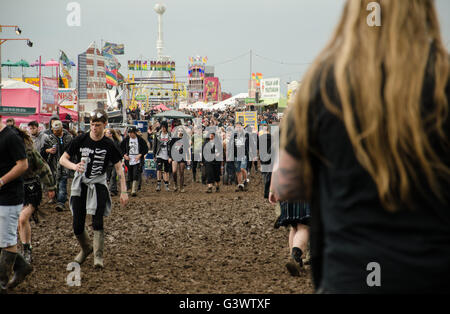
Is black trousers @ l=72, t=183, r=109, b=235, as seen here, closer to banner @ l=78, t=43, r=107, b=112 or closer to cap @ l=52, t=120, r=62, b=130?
cap @ l=52, t=120, r=62, b=130

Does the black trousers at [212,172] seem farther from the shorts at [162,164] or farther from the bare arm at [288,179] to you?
the bare arm at [288,179]

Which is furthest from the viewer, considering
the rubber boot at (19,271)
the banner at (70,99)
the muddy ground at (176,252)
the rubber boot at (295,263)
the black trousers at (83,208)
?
the banner at (70,99)

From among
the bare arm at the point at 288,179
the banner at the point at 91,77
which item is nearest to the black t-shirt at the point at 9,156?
the bare arm at the point at 288,179

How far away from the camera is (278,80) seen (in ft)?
138

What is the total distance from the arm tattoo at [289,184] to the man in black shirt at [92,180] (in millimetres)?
5864

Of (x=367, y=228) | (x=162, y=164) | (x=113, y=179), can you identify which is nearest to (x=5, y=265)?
(x=367, y=228)

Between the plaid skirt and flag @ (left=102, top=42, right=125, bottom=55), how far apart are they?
50948 millimetres

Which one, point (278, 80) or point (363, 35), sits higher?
point (278, 80)

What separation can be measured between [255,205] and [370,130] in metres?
12.8

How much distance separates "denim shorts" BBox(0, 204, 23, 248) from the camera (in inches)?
232

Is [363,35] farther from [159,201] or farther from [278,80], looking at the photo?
[278,80]

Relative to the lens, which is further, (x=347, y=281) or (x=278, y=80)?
(x=278, y=80)

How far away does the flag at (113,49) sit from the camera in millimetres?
57175

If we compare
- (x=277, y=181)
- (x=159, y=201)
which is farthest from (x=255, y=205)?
(x=277, y=181)
